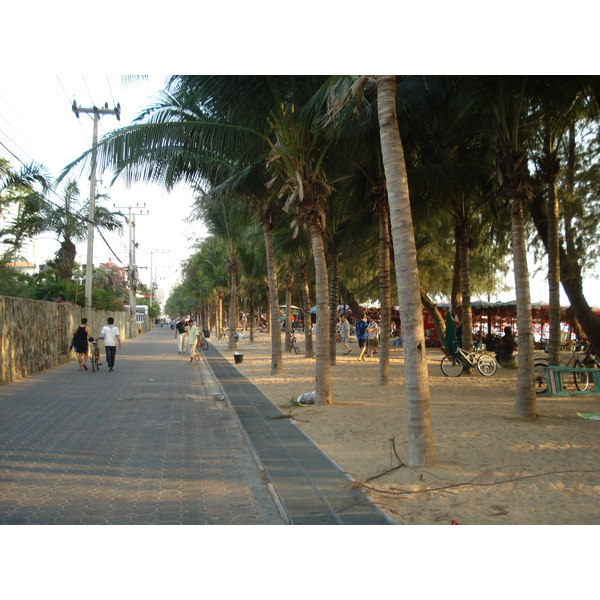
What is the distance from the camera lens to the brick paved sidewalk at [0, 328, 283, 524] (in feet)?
16.6

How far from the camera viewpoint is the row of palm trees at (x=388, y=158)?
6516 millimetres

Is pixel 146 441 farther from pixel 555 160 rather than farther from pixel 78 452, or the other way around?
pixel 555 160

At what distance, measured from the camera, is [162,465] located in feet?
22.2

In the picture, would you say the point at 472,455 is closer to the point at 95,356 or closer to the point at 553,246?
the point at 553,246

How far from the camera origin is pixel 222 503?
534 centimetres

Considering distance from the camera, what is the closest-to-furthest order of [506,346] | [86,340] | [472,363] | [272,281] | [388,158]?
[388,158]
[272,281]
[472,363]
[86,340]
[506,346]

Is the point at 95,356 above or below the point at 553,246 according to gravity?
below

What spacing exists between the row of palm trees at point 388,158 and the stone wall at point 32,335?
630cm

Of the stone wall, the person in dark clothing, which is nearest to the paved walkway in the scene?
the stone wall

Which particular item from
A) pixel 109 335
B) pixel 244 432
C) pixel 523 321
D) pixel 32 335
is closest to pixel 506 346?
pixel 523 321

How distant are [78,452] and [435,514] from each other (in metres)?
4.82

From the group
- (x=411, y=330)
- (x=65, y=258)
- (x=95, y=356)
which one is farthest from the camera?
(x=65, y=258)

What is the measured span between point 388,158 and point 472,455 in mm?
3690

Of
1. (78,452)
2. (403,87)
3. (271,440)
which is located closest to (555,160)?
(403,87)
